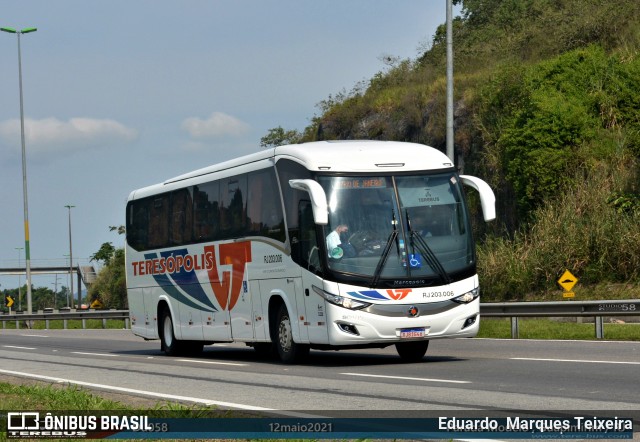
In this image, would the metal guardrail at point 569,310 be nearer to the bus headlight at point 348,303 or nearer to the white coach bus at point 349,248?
the white coach bus at point 349,248

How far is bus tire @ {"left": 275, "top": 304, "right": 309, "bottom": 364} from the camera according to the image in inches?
748

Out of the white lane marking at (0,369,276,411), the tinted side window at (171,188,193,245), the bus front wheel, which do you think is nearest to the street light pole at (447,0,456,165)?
the tinted side window at (171,188,193,245)

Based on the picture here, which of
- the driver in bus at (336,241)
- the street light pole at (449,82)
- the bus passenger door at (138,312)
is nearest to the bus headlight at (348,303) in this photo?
the driver in bus at (336,241)

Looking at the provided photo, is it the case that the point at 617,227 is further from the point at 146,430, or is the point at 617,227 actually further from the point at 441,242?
the point at 146,430

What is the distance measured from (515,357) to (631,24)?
25.3m

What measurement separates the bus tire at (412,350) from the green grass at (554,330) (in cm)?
506

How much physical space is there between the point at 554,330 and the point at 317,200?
388 inches

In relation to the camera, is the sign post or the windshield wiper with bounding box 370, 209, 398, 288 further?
the sign post

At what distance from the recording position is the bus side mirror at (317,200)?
1722 centimetres

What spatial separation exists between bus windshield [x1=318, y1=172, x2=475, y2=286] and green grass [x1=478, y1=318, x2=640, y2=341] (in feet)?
19.4

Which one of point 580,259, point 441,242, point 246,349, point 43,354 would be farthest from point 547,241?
point 441,242

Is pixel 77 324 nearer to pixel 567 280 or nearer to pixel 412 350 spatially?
pixel 567 280

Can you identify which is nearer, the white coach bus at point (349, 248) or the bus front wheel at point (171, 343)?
the white coach bus at point (349, 248)

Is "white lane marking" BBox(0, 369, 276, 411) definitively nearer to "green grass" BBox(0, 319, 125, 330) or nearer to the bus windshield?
the bus windshield
